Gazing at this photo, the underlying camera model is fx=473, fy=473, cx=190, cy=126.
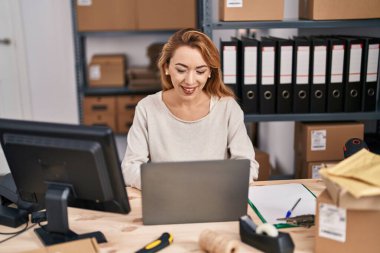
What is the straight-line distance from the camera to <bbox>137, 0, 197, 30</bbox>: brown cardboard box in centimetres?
356

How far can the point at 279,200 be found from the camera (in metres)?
A: 1.53

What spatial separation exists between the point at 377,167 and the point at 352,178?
11 cm

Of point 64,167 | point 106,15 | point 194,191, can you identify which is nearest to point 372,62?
point 194,191

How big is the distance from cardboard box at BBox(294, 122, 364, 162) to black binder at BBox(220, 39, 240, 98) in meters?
0.44

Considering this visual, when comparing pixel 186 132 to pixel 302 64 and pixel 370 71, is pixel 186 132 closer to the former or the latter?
pixel 302 64

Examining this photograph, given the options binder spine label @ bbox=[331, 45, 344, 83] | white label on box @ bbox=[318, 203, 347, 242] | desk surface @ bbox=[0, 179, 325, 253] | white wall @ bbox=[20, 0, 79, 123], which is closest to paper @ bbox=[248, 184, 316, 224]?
desk surface @ bbox=[0, 179, 325, 253]

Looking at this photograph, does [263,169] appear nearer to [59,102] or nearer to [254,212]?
[254,212]

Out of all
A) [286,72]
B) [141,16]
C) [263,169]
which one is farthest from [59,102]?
[286,72]

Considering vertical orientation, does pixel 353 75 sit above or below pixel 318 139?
above

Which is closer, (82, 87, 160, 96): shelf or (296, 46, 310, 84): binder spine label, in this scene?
(296, 46, 310, 84): binder spine label

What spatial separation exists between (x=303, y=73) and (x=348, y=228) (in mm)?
1295

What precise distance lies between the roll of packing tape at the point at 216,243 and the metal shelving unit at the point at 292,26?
1198mm

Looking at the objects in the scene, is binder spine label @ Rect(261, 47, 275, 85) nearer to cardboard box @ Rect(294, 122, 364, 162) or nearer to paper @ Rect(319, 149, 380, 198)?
cardboard box @ Rect(294, 122, 364, 162)

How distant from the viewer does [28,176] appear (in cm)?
131
